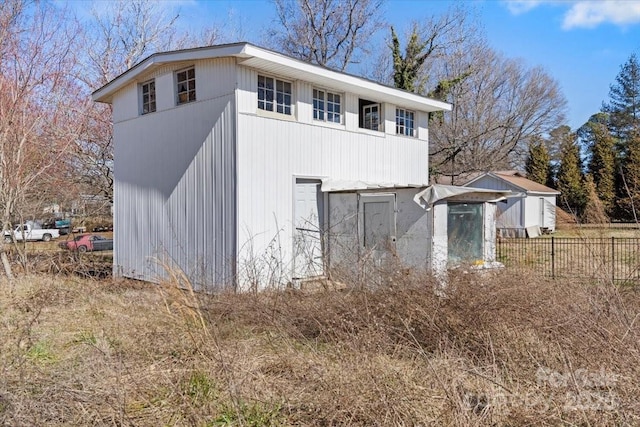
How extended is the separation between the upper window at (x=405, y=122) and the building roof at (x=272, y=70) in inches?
11.7

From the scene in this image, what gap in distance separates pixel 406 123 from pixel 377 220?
4.53 m

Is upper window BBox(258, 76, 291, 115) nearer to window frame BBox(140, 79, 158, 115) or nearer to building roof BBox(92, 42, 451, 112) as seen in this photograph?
building roof BBox(92, 42, 451, 112)

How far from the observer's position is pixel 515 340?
182 inches

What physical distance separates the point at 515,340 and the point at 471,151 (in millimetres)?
24645

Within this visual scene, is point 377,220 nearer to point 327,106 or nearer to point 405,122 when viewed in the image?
point 327,106

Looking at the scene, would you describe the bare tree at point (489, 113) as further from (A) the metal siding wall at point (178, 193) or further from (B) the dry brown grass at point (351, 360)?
(B) the dry brown grass at point (351, 360)

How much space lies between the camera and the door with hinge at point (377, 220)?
9.62 m

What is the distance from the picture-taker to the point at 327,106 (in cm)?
1107

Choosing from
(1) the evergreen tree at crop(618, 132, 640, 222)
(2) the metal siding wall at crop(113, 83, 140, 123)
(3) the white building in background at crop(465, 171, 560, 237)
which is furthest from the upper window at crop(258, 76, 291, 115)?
(3) the white building in background at crop(465, 171, 560, 237)

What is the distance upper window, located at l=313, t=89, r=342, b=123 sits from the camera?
35.5 feet

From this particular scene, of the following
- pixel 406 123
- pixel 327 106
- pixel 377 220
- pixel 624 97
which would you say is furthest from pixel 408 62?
pixel 624 97

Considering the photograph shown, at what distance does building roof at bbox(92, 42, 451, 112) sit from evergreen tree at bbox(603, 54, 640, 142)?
92.9 ft

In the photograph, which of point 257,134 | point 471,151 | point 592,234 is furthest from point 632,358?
point 471,151

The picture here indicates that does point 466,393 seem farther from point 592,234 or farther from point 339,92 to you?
point 339,92
